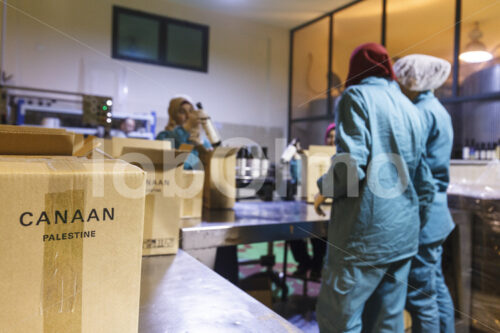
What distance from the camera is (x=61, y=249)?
408 mm

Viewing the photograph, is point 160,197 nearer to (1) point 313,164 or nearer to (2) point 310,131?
(1) point 313,164

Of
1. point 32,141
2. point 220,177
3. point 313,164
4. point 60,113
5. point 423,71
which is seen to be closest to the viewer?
point 32,141

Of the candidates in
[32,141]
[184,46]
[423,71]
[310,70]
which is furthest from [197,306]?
[310,70]

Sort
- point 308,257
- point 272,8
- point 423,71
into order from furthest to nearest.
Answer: point 272,8
point 308,257
point 423,71

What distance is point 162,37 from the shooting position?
4461mm

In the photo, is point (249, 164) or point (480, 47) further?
point (480, 47)

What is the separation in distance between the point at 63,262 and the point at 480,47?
353 centimetres

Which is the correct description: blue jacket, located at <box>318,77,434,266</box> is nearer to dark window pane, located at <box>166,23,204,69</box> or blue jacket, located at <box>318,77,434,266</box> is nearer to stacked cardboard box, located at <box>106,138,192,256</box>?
stacked cardboard box, located at <box>106,138,192,256</box>

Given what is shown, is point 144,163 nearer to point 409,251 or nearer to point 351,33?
point 409,251

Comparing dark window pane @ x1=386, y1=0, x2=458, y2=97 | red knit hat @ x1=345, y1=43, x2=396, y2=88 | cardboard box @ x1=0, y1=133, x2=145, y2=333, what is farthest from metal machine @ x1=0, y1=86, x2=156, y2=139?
dark window pane @ x1=386, y1=0, x2=458, y2=97

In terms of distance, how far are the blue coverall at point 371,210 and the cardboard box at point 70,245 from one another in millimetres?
908

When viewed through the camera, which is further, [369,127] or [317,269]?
[317,269]

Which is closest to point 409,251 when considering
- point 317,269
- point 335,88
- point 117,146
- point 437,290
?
point 437,290

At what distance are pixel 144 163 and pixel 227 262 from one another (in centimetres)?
106
